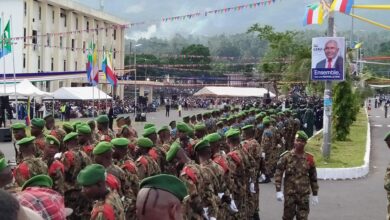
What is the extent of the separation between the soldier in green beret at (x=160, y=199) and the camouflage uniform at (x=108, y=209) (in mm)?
1552

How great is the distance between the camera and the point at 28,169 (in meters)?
6.47

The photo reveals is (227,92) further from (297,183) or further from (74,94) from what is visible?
(297,183)

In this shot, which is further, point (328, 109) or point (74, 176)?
point (328, 109)

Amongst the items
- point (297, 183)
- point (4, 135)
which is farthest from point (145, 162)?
point (4, 135)

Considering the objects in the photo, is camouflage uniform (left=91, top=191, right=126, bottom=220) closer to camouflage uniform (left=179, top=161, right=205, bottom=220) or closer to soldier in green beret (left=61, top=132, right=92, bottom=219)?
camouflage uniform (left=179, top=161, right=205, bottom=220)

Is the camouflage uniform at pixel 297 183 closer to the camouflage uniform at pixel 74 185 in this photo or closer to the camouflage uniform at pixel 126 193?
the camouflage uniform at pixel 74 185

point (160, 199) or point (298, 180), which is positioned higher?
point (160, 199)

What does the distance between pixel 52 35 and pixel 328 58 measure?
138 ft

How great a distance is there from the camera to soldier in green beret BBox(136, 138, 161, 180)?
7.05m

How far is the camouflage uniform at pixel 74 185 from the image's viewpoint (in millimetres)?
6617

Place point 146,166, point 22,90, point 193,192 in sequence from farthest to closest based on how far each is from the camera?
point 22,90, point 146,166, point 193,192

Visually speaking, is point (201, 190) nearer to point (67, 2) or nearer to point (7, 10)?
point (7, 10)

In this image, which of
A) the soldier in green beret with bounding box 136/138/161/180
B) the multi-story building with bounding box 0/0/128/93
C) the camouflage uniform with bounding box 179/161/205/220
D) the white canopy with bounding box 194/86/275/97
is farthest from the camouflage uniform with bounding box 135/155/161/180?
the white canopy with bounding box 194/86/275/97

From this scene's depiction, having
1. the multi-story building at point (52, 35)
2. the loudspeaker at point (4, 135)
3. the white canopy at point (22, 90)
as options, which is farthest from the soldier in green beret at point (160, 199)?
the multi-story building at point (52, 35)
